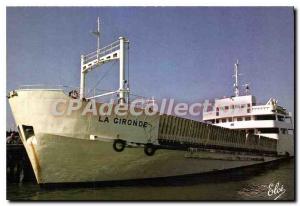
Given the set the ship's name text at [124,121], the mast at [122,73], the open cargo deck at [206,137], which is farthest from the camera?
the open cargo deck at [206,137]

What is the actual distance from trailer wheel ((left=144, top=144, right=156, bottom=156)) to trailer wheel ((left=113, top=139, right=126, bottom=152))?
946mm

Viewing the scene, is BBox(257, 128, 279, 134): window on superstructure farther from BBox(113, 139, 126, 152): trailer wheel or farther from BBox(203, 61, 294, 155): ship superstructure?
BBox(113, 139, 126, 152): trailer wheel

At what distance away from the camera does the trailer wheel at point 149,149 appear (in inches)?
500

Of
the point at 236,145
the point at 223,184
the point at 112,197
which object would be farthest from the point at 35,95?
the point at 236,145

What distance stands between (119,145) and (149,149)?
48.6 inches

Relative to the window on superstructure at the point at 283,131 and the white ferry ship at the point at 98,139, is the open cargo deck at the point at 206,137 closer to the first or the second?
the white ferry ship at the point at 98,139

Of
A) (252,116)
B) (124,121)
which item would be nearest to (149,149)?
(124,121)

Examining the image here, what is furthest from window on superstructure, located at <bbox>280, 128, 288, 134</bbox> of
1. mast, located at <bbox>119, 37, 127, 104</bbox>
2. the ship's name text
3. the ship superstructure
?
mast, located at <bbox>119, 37, 127, 104</bbox>

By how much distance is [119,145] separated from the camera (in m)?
12.1

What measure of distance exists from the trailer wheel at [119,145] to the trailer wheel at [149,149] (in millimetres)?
946

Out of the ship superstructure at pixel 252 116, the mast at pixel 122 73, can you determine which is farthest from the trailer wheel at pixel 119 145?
the ship superstructure at pixel 252 116

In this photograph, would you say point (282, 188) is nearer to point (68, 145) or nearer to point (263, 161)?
point (68, 145)

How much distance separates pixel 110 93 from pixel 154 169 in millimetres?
3153

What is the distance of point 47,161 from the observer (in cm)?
1162
